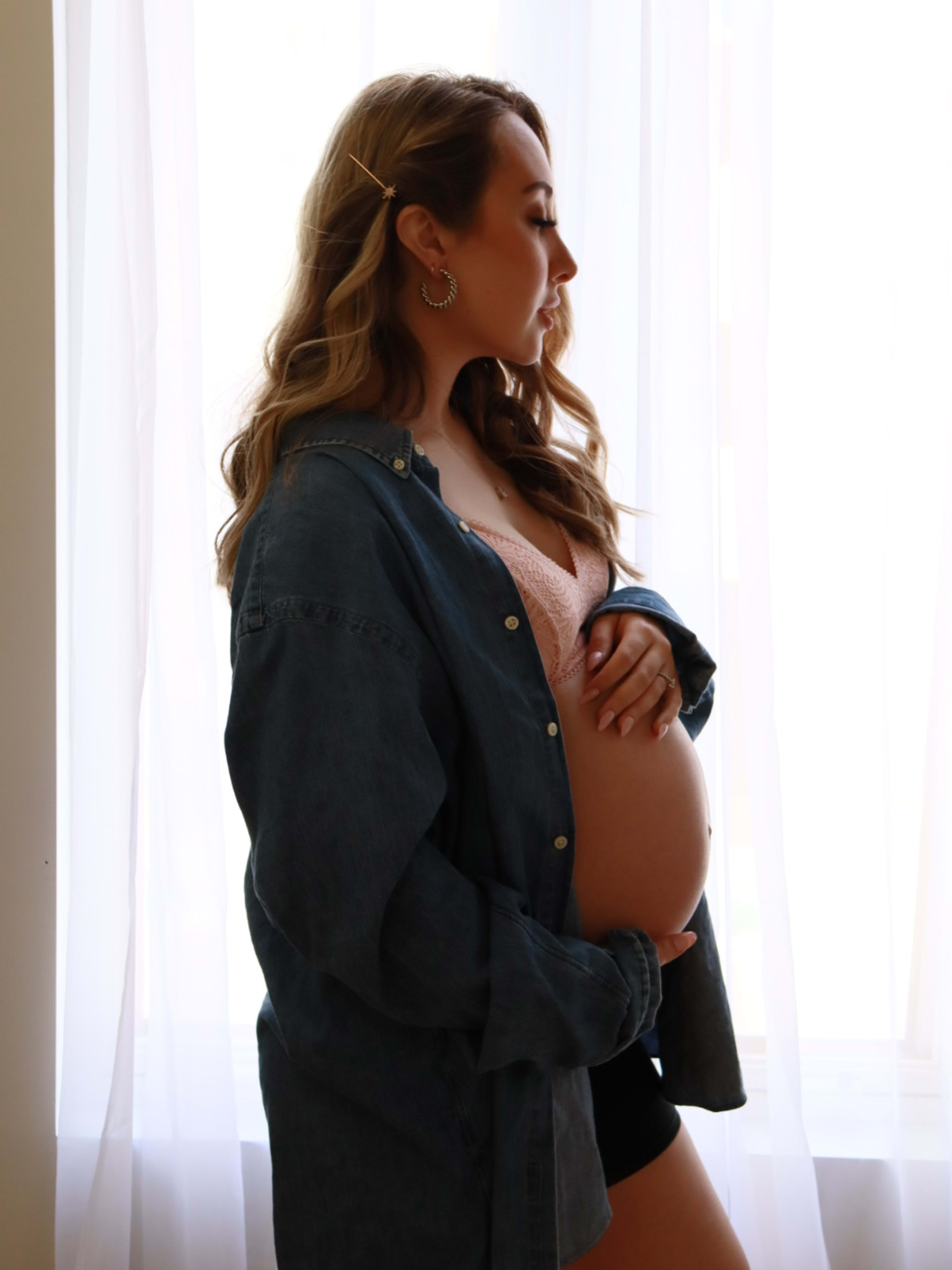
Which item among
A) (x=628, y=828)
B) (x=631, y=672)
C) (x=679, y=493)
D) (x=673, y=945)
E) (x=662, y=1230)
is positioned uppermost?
(x=679, y=493)

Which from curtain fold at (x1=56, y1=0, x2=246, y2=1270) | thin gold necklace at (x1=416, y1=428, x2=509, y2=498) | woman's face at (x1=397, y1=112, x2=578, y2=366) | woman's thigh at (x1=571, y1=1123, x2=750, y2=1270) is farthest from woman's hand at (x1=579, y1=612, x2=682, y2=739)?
curtain fold at (x1=56, y1=0, x2=246, y2=1270)

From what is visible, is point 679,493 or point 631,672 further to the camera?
point 679,493

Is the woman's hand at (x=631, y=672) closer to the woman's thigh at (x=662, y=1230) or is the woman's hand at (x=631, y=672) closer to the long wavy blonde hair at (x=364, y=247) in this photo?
the long wavy blonde hair at (x=364, y=247)

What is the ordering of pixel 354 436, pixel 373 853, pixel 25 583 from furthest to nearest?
pixel 25 583 → pixel 354 436 → pixel 373 853

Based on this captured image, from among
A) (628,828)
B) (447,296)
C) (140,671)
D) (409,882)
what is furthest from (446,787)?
(140,671)

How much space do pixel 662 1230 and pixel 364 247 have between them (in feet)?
3.29

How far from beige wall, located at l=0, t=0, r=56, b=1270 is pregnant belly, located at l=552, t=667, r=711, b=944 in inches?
29.9

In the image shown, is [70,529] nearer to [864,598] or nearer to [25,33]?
[25,33]

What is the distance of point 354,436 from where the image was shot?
95cm

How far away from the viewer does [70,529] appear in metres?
1.56

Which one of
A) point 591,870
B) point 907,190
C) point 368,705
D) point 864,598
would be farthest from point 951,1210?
point 907,190

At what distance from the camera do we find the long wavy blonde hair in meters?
0.99

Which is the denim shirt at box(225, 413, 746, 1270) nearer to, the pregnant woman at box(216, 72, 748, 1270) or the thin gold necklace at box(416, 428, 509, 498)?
the pregnant woman at box(216, 72, 748, 1270)

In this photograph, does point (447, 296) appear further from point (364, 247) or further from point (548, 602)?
point (548, 602)
